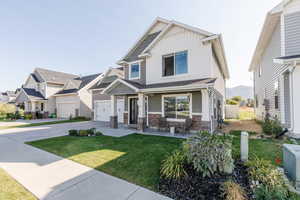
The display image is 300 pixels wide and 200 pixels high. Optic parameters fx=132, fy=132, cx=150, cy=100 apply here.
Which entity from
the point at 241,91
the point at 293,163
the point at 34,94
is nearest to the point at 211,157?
the point at 293,163

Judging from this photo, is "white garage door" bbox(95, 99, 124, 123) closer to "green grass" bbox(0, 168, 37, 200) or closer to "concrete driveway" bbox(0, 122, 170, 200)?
"concrete driveway" bbox(0, 122, 170, 200)

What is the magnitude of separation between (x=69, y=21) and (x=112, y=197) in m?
15.4

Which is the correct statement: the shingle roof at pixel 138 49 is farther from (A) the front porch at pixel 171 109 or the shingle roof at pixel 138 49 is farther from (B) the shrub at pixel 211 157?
(B) the shrub at pixel 211 157

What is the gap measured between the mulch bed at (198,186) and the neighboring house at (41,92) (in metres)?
24.7

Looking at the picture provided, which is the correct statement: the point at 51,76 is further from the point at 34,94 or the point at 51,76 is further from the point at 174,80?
the point at 174,80

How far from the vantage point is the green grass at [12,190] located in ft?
9.22

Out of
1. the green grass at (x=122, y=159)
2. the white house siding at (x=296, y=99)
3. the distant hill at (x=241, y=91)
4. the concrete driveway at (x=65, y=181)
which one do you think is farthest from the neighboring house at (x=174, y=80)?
the distant hill at (x=241, y=91)

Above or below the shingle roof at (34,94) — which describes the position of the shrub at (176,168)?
below

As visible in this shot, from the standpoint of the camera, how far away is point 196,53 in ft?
29.4

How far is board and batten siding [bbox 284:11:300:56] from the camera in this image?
7.07 meters

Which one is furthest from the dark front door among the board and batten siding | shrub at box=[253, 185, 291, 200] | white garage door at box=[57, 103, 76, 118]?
white garage door at box=[57, 103, 76, 118]

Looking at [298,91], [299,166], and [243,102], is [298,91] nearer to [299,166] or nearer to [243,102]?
[299,166]

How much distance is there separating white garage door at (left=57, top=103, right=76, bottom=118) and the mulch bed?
19760 mm

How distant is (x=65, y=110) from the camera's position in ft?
67.6
